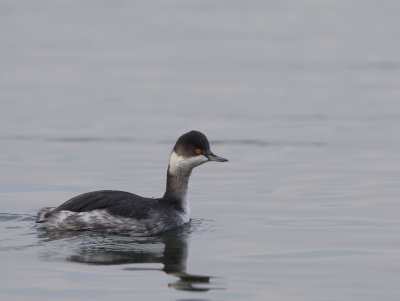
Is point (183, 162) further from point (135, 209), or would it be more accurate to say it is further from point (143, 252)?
point (143, 252)

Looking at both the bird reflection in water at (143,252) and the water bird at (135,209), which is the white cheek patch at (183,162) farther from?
the bird reflection in water at (143,252)

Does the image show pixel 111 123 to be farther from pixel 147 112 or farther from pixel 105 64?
pixel 105 64

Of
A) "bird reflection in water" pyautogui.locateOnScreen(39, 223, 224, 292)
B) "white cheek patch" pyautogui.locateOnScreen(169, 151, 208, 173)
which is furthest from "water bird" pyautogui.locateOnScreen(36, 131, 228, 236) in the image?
"bird reflection in water" pyautogui.locateOnScreen(39, 223, 224, 292)

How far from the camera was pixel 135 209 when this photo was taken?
1106 cm

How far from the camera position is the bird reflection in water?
357 inches

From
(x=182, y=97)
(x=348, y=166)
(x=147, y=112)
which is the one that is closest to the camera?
(x=348, y=166)

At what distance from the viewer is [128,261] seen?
9.65 metres

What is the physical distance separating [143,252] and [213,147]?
203 inches

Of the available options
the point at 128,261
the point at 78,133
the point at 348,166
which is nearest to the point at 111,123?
the point at 78,133

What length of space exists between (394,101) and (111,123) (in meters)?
4.80

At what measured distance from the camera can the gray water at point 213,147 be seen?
927 cm

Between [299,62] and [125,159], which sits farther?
[299,62]

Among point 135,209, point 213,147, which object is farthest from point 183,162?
point 213,147

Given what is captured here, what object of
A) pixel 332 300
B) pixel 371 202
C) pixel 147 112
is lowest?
pixel 332 300
